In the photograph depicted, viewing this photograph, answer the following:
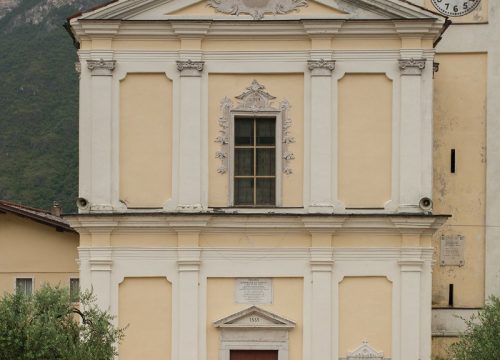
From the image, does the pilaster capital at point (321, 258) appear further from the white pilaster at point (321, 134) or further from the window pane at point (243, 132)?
the window pane at point (243, 132)

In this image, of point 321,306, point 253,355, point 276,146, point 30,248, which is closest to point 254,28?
point 276,146

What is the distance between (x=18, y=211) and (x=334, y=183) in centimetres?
803

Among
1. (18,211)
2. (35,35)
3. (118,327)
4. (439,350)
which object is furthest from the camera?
(35,35)

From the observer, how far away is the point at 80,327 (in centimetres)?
2153

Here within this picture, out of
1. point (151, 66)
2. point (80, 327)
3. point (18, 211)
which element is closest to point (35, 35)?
point (18, 211)

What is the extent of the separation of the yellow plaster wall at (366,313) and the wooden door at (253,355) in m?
1.32

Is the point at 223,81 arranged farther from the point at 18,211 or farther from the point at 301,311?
the point at 18,211

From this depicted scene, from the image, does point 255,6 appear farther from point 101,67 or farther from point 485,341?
point 485,341

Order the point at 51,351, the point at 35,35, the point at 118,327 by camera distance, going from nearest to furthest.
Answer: the point at 51,351 → the point at 118,327 → the point at 35,35

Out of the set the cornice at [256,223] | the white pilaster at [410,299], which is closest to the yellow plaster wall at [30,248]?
the cornice at [256,223]

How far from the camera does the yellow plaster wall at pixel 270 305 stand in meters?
25.4

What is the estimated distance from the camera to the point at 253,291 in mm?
25391

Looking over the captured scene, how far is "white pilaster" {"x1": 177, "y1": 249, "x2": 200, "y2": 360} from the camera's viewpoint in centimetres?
2522

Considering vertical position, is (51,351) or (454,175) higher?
(454,175)
